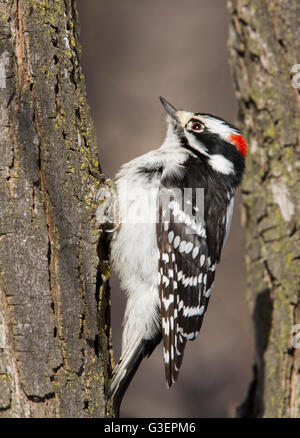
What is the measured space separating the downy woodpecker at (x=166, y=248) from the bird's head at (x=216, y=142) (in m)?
0.12

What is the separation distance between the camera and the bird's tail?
9.50 ft

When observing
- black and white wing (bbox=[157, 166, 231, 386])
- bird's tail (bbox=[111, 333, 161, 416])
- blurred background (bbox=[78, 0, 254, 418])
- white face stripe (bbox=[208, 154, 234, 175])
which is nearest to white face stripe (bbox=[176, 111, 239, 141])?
white face stripe (bbox=[208, 154, 234, 175])

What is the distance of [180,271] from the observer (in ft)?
10.9

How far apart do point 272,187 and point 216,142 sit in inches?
19.2

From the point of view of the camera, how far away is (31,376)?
222 centimetres

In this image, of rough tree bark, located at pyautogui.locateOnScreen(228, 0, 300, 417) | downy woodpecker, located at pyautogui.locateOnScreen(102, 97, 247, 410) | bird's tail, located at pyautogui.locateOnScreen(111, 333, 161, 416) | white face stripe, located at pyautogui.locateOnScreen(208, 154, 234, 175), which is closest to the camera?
bird's tail, located at pyautogui.locateOnScreen(111, 333, 161, 416)

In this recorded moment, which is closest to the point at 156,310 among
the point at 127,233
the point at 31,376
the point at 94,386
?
the point at 127,233

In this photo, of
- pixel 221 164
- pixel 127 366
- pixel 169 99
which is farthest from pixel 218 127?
pixel 169 99

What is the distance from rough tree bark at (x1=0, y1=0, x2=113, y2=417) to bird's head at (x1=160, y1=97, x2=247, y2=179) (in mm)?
1179

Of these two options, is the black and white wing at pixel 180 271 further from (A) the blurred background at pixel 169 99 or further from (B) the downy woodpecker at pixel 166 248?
(A) the blurred background at pixel 169 99

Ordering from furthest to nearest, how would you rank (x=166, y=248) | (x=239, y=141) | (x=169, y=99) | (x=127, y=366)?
1. (x=169, y=99)
2. (x=239, y=141)
3. (x=166, y=248)
4. (x=127, y=366)

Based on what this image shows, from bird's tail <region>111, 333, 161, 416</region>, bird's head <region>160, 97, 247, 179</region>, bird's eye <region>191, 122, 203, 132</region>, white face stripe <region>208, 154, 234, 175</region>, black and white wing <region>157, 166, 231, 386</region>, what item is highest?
bird's eye <region>191, 122, 203, 132</region>

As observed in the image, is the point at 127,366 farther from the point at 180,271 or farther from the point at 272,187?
the point at 272,187

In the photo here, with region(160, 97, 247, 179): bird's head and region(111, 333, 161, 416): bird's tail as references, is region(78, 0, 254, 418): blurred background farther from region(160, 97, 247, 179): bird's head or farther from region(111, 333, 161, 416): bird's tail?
region(111, 333, 161, 416): bird's tail
